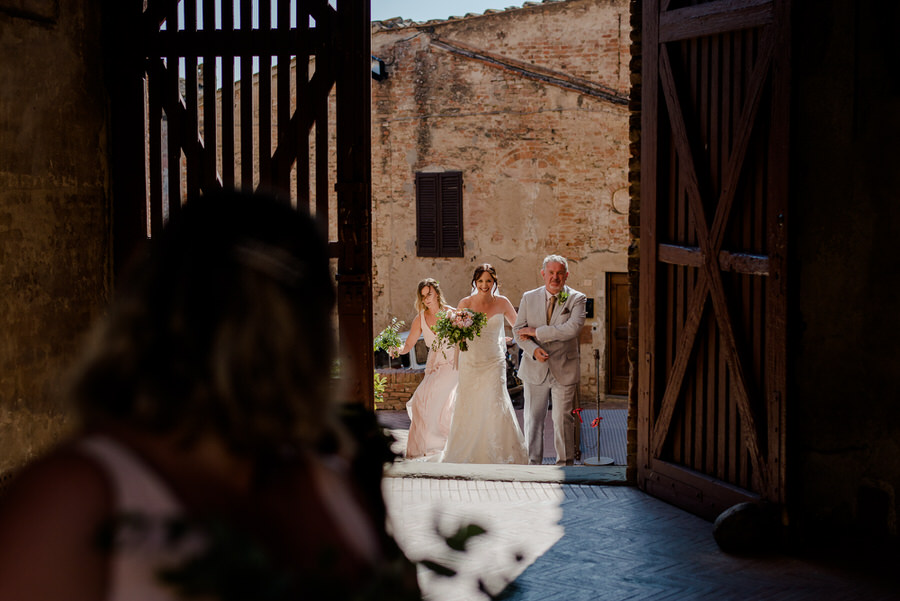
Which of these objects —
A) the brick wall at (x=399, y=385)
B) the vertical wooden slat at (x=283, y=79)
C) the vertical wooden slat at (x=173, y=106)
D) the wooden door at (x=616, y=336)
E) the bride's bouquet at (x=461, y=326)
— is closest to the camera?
the vertical wooden slat at (x=283, y=79)

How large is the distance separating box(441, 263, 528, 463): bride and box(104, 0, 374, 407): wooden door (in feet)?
12.5

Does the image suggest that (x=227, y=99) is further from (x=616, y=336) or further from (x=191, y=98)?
(x=616, y=336)

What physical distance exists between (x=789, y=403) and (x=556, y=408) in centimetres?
430

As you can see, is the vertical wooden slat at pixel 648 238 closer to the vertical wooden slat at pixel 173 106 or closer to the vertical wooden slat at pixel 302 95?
the vertical wooden slat at pixel 302 95

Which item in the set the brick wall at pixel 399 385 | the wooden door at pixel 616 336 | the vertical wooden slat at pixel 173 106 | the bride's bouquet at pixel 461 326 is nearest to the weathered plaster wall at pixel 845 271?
the vertical wooden slat at pixel 173 106

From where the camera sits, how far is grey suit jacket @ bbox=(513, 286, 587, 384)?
953 centimetres

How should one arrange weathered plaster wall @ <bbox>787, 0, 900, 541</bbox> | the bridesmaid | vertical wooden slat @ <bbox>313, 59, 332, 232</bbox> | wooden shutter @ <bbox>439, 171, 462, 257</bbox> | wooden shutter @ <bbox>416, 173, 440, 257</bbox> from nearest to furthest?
1. weathered plaster wall @ <bbox>787, 0, 900, 541</bbox>
2. vertical wooden slat @ <bbox>313, 59, 332, 232</bbox>
3. the bridesmaid
4. wooden shutter @ <bbox>439, 171, 462, 257</bbox>
5. wooden shutter @ <bbox>416, 173, 440, 257</bbox>

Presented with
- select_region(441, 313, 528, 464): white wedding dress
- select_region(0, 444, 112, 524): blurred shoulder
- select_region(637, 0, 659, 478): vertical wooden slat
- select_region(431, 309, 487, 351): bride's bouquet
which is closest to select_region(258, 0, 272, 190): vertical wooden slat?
select_region(637, 0, 659, 478): vertical wooden slat

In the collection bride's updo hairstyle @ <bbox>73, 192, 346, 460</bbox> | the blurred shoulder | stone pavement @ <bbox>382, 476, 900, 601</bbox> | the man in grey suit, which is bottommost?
stone pavement @ <bbox>382, 476, 900, 601</bbox>

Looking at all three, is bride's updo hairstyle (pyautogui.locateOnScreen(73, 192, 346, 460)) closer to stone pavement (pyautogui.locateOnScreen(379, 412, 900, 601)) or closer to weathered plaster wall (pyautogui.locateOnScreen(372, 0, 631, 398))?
stone pavement (pyautogui.locateOnScreen(379, 412, 900, 601))

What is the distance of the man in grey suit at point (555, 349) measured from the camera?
953cm

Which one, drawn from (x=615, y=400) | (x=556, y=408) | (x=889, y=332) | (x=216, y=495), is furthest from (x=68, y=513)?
(x=615, y=400)

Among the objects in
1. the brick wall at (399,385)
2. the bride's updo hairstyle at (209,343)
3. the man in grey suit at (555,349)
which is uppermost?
the bride's updo hairstyle at (209,343)

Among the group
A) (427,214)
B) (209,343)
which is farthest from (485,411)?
(427,214)
